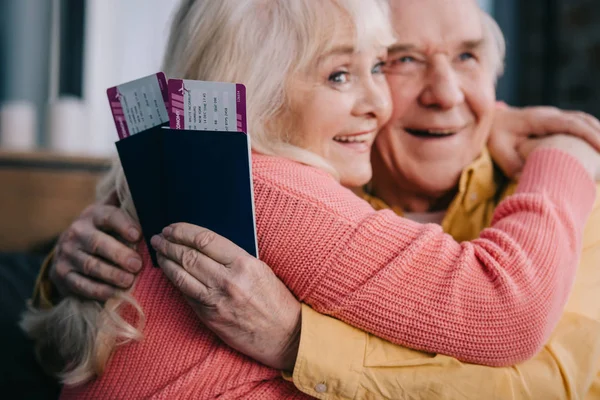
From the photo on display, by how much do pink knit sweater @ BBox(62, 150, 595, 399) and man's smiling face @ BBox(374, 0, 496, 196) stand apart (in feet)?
1.35

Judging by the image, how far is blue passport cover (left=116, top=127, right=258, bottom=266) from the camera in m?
0.95

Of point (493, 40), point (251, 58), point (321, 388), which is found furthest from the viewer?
point (493, 40)

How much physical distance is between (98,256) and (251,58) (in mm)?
457

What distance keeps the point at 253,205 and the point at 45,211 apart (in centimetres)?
177

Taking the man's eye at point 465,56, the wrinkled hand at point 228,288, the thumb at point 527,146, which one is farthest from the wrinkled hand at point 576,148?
the wrinkled hand at point 228,288

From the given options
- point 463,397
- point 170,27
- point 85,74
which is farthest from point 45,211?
point 463,397

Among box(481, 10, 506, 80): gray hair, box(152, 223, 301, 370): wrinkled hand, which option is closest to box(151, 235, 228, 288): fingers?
box(152, 223, 301, 370): wrinkled hand

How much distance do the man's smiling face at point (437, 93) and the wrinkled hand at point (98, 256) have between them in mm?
660

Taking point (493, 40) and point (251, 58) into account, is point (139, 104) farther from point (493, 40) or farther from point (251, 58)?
→ point (493, 40)

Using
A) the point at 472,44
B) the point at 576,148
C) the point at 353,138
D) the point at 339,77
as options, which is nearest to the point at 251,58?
the point at 339,77

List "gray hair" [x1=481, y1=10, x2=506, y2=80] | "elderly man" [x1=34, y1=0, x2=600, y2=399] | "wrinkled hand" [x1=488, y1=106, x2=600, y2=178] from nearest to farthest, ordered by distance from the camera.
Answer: "elderly man" [x1=34, y1=0, x2=600, y2=399] → "wrinkled hand" [x1=488, y1=106, x2=600, y2=178] → "gray hair" [x1=481, y1=10, x2=506, y2=80]

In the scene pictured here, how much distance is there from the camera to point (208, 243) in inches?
39.6

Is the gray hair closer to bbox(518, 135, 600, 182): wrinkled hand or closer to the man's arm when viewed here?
bbox(518, 135, 600, 182): wrinkled hand

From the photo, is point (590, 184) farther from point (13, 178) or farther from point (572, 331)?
point (13, 178)
